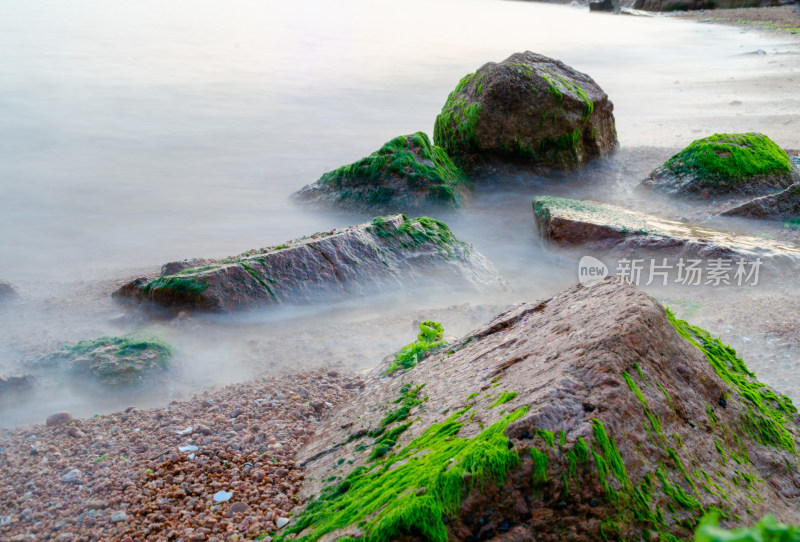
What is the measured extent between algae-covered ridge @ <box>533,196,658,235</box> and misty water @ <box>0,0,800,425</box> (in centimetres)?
41

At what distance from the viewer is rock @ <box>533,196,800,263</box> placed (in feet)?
18.6

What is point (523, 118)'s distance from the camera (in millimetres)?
8297

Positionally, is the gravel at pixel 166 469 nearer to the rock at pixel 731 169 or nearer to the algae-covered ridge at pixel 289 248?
the algae-covered ridge at pixel 289 248

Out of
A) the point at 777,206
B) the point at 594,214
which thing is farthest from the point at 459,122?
the point at 777,206

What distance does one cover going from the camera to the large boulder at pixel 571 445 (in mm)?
1880

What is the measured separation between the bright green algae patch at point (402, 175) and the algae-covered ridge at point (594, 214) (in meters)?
1.19

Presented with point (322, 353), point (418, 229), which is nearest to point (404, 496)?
point (322, 353)

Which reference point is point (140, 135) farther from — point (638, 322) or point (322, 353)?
point (638, 322)

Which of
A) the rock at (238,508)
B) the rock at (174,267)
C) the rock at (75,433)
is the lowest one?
the rock at (174,267)

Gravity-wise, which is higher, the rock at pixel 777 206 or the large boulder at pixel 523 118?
the large boulder at pixel 523 118

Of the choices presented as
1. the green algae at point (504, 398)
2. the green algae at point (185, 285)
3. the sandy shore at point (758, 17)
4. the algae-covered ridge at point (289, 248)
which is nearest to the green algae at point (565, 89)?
the algae-covered ridge at point (289, 248)

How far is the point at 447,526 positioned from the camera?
183 centimetres

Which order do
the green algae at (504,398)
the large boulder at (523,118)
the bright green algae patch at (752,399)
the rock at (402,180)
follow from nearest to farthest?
1. the green algae at (504,398)
2. the bright green algae patch at (752,399)
3. the rock at (402,180)
4. the large boulder at (523,118)

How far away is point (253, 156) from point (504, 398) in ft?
32.0
